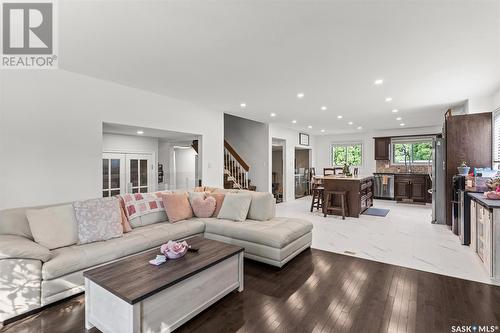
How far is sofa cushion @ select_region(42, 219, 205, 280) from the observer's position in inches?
92.9

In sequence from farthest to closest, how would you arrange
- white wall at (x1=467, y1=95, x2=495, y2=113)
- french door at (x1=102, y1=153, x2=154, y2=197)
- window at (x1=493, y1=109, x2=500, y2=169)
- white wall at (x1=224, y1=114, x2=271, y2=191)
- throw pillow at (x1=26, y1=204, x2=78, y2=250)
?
white wall at (x1=224, y1=114, x2=271, y2=191), french door at (x1=102, y1=153, x2=154, y2=197), white wall at (x1=467, y1=95, x2=495, y2=113), window at (x1=493, y1=109, x2=500, y2=169), throw pillow at (x1=26, y1=204, x2=78, y2=250)

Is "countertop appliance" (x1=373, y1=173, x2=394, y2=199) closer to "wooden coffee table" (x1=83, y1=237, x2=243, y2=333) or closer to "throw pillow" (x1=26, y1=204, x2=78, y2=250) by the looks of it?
"wooden coffee table" (x1=83, y1=237, x2=243, y2=333)

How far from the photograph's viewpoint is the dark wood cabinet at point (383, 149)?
9.44m

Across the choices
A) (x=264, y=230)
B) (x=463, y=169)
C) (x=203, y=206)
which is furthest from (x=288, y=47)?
(x=463, y=169)

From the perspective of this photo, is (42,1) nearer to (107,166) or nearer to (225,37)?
(225,37)

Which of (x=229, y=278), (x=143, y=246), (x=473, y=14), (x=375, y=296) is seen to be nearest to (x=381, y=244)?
(x=375, y=296)

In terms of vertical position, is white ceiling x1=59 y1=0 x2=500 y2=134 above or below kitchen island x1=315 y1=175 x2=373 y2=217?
above

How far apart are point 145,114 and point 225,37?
2.62 meters

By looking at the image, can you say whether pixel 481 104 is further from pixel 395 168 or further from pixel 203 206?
pixel 203 206

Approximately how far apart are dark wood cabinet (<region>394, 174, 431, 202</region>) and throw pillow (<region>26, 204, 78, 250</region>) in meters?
9.34

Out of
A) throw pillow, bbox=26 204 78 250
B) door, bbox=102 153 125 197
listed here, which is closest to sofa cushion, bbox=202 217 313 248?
throw pillow, bbox=26 204 78 250

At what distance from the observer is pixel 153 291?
180 centimetres

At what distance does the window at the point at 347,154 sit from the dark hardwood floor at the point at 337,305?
800 cm

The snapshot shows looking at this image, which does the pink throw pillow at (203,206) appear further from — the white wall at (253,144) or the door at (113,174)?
the white wall at (253,144)
